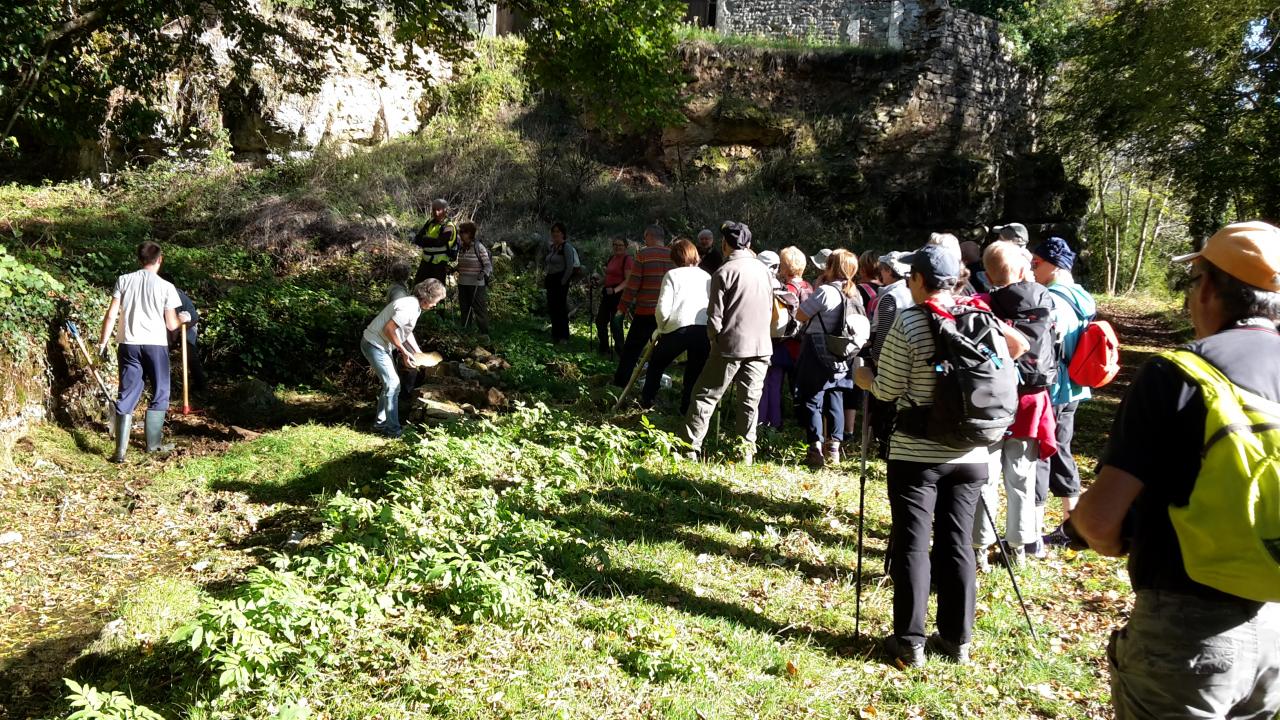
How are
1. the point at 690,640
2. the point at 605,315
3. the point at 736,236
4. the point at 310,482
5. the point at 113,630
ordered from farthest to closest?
1. the point at 605,315
2. the point at 310,482
3. the point at 736,236
4. the point at 113,630
5. the point at 690,640

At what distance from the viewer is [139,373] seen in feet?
24.0

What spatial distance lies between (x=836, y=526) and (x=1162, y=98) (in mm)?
11332

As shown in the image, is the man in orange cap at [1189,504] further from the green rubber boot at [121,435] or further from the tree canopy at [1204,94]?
the tree canopy at [1204,94]

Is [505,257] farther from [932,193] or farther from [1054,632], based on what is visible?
[1054,632]

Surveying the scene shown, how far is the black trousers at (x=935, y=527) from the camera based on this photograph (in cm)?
372

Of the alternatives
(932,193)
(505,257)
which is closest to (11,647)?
(505,257)

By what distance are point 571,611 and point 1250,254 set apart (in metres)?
3.31

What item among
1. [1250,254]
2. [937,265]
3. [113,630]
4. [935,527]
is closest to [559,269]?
[113,630]

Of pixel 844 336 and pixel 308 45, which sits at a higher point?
pixel 308 45

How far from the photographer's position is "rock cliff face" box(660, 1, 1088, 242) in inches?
764

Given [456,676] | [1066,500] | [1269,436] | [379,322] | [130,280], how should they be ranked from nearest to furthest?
1. [1269,436]
2. [456,676]
3. [1066,500]
4. [130,280]
5. [379,322]

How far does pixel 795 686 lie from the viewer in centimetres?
378

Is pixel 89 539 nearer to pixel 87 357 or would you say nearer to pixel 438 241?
pixel 87 357

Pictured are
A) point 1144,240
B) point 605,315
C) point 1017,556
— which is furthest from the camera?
point 1144,240
